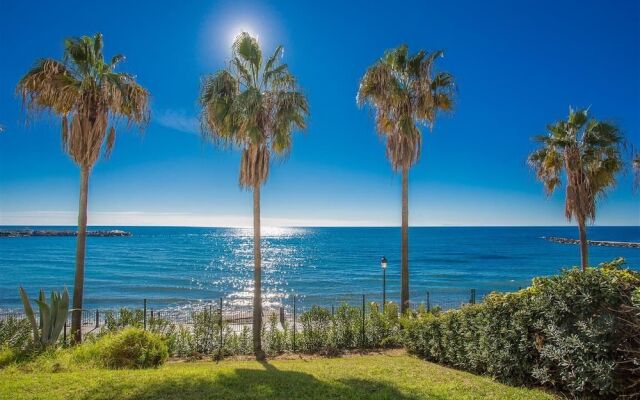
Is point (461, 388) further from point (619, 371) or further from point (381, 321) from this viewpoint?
point (381, 321)

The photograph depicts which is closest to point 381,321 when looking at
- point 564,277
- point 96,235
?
point 564,277

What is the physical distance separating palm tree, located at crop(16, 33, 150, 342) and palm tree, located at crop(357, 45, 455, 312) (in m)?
8.89

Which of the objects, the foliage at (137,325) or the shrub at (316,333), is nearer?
the foliage at (137,325)

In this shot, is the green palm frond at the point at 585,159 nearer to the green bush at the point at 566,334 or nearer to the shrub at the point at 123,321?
the green bush at the point at 566,334

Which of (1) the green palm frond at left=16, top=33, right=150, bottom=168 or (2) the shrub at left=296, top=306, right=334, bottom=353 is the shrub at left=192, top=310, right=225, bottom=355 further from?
(1) the green palm frond at left=16, top=33, right=150, bottom=168

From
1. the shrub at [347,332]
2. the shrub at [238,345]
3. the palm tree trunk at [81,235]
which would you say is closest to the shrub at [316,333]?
the shrub at [347,332]

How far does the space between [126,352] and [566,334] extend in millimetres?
9831

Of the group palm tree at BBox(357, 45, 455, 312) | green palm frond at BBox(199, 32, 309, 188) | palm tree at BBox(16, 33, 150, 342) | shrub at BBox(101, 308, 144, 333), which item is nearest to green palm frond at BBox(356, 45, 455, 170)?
palm tree at BBox(357, 45, 455, 312)

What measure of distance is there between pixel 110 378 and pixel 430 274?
5728cm

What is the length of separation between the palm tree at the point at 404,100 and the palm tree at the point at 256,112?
343cm

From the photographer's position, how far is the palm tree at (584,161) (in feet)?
53.5

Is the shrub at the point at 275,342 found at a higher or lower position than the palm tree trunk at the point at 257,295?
lower

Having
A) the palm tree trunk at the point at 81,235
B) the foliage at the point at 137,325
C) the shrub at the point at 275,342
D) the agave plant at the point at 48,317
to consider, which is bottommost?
the shrub at the point at 275,342

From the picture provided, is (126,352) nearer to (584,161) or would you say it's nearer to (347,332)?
(347,332)
